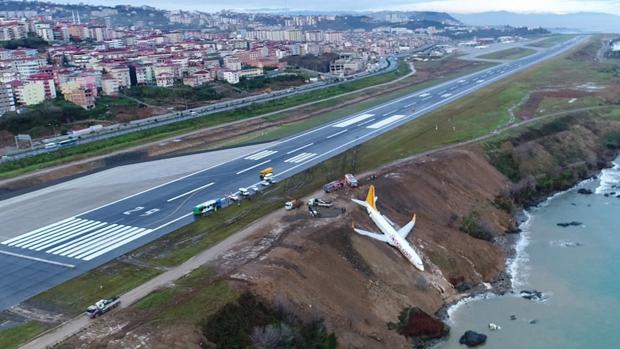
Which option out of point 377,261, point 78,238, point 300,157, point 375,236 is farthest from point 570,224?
point 78,238

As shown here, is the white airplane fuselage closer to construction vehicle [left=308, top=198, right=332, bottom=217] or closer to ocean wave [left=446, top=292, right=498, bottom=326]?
ocean wave [left=446, top=292, right=498, bottom=326]

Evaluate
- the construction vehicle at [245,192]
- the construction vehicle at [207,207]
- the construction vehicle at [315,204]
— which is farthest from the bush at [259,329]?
the construction vehicle at [245,192]

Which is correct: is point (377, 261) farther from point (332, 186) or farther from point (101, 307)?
point (101, 307)

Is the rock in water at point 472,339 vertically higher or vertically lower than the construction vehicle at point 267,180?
lower

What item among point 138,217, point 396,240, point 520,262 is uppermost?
point 138,217

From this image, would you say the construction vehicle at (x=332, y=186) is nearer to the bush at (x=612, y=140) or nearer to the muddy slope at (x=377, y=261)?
the muddy slope at (x=377, y=261)

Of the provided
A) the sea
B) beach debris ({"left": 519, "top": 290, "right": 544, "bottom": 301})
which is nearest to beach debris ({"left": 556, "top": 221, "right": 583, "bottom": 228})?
the sea
